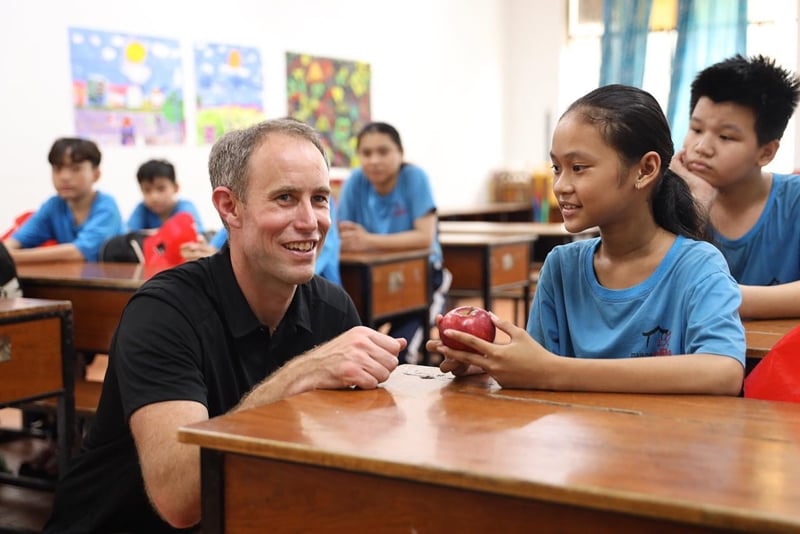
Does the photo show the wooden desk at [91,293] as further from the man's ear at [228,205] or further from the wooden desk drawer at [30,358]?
the man's ear at [228,205]

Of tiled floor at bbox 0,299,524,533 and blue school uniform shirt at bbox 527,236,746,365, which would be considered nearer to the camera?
blue school uniform shirt at bbox 527,236,746,365

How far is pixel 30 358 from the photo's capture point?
2738 mm

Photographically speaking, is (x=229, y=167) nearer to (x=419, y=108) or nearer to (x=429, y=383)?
(x=429, y=383)

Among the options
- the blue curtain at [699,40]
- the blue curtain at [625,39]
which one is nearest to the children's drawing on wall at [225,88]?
the blue curtain at [625,39]

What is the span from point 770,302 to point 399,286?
2334 millimetres

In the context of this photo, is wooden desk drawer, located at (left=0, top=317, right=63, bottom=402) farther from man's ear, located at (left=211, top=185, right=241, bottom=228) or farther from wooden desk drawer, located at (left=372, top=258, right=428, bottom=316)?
wooden desk drawer, located at (left=372, top=258, right=428, bottom=316)

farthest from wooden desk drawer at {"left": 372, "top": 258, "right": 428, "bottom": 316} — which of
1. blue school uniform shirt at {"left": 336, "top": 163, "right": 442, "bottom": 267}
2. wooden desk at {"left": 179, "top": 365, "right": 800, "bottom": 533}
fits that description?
wooden desk at {"left": 179, "top": 365, "right": 800, "bottom": 533}

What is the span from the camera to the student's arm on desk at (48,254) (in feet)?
13.1

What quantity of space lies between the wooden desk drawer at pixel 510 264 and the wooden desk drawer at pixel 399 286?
76 centimetres

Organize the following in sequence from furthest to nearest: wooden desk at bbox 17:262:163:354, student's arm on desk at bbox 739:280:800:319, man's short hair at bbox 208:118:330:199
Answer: wooden desk at bbox 17:262:163:354 → student's arm on desk at bbox 739:280:800:319 → man's short hair at bbox 208:118:330:199

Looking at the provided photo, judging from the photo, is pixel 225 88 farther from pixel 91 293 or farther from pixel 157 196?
pixel 91 293

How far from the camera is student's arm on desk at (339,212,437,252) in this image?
442 cm

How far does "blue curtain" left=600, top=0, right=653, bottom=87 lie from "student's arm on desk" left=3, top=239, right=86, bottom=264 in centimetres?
670

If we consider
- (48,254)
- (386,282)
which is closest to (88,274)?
(48,254)
